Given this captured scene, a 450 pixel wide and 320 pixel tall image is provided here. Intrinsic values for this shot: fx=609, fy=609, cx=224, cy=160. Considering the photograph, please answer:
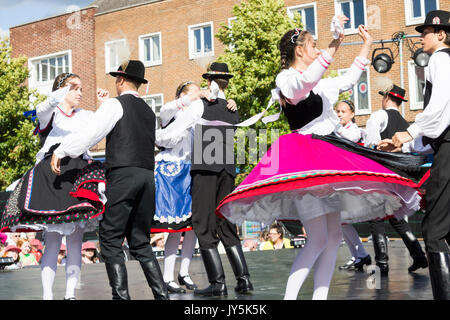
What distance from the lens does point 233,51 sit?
62.7 feet

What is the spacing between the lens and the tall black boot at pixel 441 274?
375cm

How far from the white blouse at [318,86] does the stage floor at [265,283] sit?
61.8 inches

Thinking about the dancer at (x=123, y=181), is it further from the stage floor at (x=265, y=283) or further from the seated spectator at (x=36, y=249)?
the seated spectator at (x=36, y=249)

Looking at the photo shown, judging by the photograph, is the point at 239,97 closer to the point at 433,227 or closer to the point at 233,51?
the point at 233,51

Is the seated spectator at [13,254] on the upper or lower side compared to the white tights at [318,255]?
lower

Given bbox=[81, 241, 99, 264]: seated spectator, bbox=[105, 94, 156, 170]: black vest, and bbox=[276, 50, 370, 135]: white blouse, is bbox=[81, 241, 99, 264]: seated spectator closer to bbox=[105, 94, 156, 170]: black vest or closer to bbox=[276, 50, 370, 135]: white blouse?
bbox=[105, 94, 156, 170]: black vest

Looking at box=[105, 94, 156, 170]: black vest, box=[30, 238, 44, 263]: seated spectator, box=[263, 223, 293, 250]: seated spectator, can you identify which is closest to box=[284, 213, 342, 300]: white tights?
box=[105, 94, 156, 170]: black vest

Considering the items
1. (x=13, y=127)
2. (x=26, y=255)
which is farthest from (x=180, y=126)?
(x=13, y=127)

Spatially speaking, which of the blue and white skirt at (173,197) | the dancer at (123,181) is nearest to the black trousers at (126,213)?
the dancer at (123,181)

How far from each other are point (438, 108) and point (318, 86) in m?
0.81

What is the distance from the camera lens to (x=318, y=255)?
3867 millimetres

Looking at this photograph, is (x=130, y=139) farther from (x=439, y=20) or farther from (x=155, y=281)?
(x=439, y=20)
